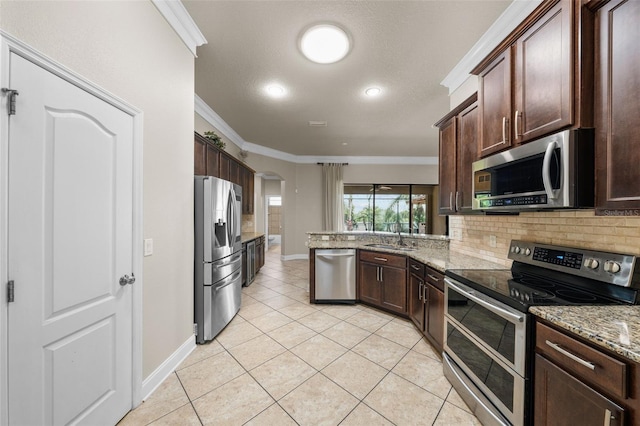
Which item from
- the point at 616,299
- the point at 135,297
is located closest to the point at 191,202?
the point at 135,297

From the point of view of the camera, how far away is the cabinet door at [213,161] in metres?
3.16

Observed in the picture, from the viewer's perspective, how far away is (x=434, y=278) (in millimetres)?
2309

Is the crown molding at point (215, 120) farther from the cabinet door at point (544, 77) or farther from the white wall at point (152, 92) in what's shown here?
the cabinet door at point (544, 77)

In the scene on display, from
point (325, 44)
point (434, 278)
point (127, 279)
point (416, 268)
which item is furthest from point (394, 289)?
point (325, 44)

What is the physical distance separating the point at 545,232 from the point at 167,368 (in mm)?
3132

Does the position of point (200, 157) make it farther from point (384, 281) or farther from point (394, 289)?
point (394, 289)

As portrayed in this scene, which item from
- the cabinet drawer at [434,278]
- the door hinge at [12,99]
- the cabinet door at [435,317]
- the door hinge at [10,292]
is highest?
the door hinge at [12,99]

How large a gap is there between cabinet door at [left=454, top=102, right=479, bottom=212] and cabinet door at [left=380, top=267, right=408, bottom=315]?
1.11 m

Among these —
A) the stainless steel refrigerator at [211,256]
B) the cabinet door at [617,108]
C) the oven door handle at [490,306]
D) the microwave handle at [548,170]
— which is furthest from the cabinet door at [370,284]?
the cabinet door at [617,108]

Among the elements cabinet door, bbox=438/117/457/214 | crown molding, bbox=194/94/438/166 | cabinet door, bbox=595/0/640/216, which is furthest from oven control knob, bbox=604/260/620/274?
crown molding, bbox=194/94/438/166

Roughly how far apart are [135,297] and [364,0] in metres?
2.72

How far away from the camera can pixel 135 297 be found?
5.32 feet

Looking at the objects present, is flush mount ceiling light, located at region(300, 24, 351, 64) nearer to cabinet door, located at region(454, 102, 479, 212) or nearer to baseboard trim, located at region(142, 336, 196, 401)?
cabinet door, located at region(454, 102, 479, 212)

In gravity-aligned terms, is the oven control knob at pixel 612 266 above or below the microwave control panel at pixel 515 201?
below
